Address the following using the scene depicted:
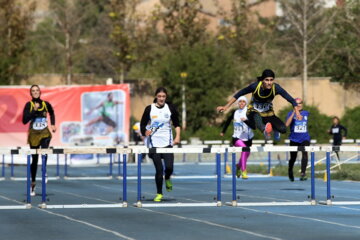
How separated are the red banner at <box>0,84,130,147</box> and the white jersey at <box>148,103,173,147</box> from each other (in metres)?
19.4

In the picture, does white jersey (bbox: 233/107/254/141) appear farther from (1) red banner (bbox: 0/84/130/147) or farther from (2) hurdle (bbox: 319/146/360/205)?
(1) red banner (bbox: 0/84/130/147)

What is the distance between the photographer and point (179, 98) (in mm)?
55562

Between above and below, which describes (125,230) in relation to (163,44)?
below

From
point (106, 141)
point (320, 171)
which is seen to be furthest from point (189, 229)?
point (106, 141)

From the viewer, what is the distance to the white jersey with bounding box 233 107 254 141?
24.7 metres

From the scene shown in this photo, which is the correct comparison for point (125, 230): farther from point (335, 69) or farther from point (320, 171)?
point (335, 69)

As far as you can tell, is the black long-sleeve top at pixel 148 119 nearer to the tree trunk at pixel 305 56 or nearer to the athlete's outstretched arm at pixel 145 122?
the athlete's outstretched arm at pixel 145 122

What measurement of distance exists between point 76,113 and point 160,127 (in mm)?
20583

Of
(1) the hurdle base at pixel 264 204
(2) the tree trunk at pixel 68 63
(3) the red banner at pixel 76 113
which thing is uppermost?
(2) the tree trunk at pixel 68 63

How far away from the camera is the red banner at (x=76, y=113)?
38406 mm

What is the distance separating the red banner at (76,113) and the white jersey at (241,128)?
13663 millimetres

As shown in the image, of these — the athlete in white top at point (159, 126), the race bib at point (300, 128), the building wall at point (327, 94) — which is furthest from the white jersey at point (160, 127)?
the building wall at point (327, 94)

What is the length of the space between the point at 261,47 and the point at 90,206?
158 feet

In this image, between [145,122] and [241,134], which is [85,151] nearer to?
[145,122]
